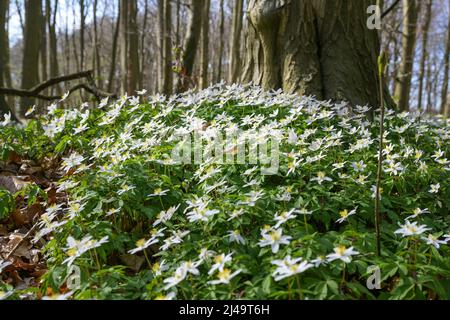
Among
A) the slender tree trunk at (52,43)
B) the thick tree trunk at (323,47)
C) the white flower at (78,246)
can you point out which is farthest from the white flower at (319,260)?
the slender tree trunk at (52,43)

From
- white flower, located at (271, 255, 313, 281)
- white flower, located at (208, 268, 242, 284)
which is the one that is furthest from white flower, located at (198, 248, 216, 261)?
white flower, located at (271, 255, 313, 281)

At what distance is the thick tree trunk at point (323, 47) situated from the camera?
4090 mm

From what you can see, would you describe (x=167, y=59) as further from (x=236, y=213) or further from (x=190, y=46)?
(x=236, y=213)

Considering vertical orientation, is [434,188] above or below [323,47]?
below

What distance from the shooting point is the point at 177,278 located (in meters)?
1.76

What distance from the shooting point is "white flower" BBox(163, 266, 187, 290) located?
1.73 m

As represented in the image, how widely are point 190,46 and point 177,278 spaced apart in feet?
20.2

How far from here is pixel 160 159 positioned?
9.14 feet

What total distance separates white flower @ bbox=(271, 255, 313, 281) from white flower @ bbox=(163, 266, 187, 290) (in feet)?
1.20

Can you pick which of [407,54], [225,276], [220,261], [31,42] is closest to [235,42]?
[407,54]

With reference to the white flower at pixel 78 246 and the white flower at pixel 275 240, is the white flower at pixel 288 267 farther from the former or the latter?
the white flower at pixel 78 246

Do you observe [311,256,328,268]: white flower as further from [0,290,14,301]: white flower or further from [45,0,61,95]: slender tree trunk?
[45,0,61,95]: slender tree trunk
